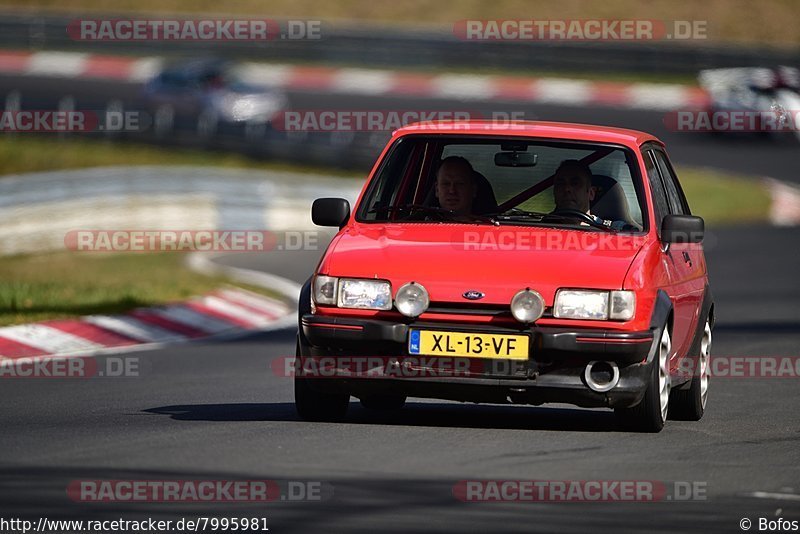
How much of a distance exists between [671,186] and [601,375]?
2238 millimetres

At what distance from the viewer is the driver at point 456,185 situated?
359 inches

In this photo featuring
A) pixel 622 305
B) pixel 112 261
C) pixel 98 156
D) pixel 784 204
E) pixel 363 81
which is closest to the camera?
pixel 622 305

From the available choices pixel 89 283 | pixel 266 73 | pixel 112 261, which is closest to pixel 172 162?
pixel 112 261

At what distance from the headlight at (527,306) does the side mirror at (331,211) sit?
1.43m

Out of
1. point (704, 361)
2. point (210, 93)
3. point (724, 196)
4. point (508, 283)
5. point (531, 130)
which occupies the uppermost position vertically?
point (210, 93)

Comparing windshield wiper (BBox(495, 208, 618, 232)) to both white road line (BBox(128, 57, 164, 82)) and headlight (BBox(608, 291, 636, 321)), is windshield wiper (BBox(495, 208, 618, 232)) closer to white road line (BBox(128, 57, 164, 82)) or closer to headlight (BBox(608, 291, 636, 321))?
headlight (BBox(608, 291, 636, 321))

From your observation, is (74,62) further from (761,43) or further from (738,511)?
(738,511)

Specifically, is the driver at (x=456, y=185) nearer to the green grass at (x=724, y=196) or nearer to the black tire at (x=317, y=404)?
the black tire at (x=317, y=404)

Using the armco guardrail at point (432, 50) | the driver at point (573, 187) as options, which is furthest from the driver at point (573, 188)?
the armco guardrail at point (432, 50)

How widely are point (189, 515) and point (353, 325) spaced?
2190 millimetres

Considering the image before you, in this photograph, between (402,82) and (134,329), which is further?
(402,82)

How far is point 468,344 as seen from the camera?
797cm

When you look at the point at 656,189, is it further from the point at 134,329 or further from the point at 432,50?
the point at 432,50

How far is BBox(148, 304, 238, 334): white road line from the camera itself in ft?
51.3
